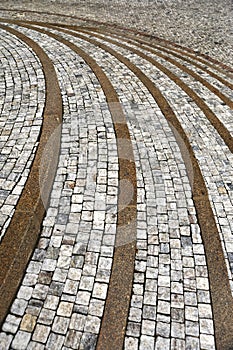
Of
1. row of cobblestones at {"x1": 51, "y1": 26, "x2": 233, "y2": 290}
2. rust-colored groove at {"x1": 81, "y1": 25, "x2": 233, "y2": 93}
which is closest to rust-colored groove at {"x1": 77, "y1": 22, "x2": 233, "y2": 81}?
rust-colored groove at {"x1": 81, "y1": 25, "x2": 233, "y2": 93}

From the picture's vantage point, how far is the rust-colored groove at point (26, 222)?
16.0ft

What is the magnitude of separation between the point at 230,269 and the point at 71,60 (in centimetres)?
745

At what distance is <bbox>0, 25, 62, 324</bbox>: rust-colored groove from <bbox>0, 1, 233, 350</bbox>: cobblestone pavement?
17mm

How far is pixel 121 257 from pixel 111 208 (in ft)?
3.26

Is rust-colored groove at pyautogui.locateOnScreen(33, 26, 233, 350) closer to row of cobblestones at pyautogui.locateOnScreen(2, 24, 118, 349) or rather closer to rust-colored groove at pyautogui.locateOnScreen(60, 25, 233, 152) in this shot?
rust-colored groove at pyautogui.locateOnScreen(60, 25, 233, 152)

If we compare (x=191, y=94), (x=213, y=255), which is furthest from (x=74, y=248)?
(x=191, y=94)

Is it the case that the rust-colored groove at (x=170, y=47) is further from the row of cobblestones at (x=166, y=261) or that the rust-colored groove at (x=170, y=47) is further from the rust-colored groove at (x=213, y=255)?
the row of cobblestones at (x=166, y=261)

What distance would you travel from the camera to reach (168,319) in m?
4.72

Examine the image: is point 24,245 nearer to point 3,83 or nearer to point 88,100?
point 88,100

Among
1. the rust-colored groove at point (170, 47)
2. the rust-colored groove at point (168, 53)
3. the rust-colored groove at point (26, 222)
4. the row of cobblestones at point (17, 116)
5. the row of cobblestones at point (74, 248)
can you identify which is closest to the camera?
the row of cobblestones at point (74, 248)

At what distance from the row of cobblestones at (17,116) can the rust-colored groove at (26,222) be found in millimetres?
124

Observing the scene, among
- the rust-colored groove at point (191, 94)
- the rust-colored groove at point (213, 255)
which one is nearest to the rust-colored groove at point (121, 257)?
the rust-colored groove at point (213, 255)

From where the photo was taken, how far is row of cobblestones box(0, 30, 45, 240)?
6.04m

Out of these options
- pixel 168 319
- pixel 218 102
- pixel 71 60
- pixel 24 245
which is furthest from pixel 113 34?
pixel 168 319
